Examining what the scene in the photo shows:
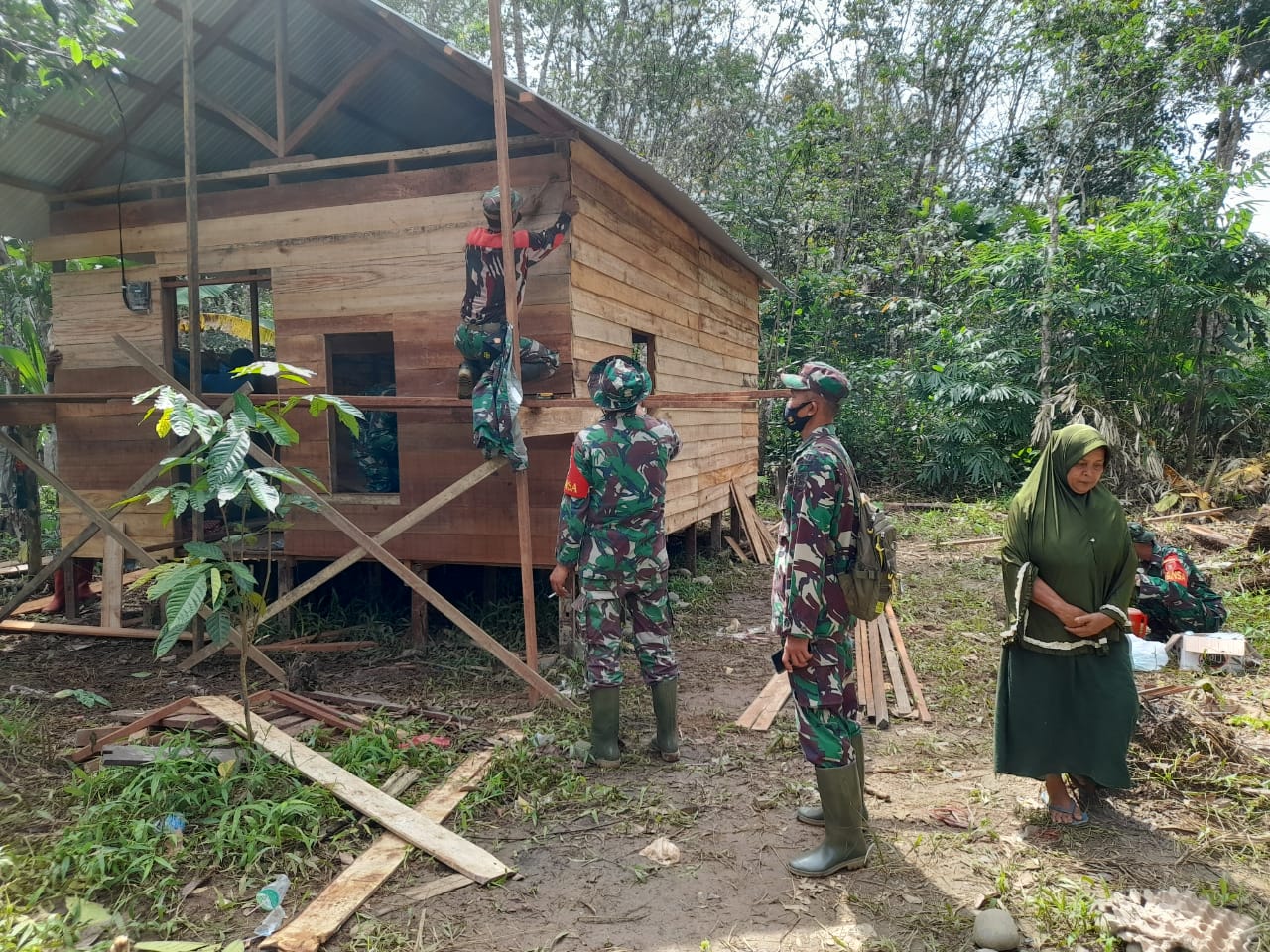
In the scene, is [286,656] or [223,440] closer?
[223,440]

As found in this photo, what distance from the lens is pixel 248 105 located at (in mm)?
7375

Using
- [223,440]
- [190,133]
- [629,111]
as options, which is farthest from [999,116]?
[223,440]

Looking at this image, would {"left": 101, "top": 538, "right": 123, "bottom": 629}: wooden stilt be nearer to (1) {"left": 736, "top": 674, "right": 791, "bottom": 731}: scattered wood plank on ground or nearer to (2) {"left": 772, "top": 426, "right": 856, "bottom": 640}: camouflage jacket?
(1) {"left": 736, "top": 674, "right": 791, "bottom": 731}: scattered wood plank on ground

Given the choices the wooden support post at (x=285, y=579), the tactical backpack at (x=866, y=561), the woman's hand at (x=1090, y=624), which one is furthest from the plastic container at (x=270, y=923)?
the wooden support post at (x=285, y=579)

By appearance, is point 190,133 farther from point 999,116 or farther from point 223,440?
point 999,116

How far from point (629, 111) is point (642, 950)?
19239 mm

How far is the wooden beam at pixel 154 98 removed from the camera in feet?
21.0

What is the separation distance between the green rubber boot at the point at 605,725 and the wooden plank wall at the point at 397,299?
2168 mm

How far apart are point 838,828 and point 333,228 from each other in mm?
6085

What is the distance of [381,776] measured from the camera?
4398 millimetres

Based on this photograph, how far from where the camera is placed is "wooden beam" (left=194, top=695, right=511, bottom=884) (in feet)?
11.7

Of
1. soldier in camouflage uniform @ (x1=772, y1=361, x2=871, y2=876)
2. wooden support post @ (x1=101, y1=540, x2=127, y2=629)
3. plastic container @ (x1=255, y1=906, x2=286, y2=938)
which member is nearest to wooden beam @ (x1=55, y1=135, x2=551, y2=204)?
wooden support post @ (x1=101, y1=540, x2=127, y2=629)

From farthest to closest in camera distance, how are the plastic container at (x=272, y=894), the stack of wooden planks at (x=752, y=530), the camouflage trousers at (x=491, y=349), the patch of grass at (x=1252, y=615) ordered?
the stack of wooden planks at (x=752, y=530)
the patch of grass at (x=1252, y=615)
the camouflage trousers at (x=491, y=349)
the plastic container at (x=272, y=894)

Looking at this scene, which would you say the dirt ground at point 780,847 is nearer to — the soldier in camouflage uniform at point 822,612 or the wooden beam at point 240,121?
the soldier in camouflage uniform at point 822,612
